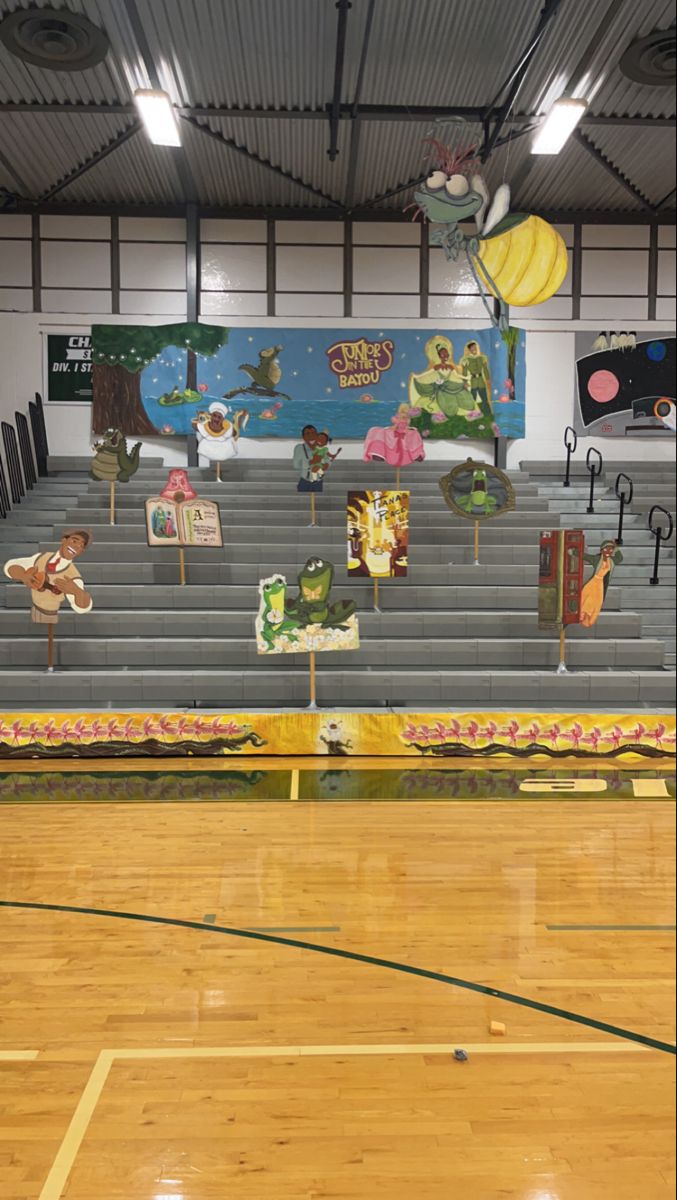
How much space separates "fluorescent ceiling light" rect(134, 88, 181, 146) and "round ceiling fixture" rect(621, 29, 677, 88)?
4.69 feet

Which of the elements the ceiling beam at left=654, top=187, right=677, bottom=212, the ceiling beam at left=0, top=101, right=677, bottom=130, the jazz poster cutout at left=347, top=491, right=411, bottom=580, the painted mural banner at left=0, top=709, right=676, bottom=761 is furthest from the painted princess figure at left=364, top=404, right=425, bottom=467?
the ceiling beam at left=654, top=187, right=677, bottom=212

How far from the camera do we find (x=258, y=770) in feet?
12.3

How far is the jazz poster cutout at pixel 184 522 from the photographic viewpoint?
4.33 m

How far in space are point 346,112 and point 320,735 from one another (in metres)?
2.64

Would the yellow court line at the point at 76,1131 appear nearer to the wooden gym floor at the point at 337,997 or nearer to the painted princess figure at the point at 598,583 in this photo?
the wooden gym floor at the point at 337,997

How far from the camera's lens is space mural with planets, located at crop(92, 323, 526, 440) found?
281 inches

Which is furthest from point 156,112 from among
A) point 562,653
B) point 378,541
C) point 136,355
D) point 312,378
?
point 312,378

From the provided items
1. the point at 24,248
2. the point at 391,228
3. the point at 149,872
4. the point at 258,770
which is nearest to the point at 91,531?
the point at 258,770

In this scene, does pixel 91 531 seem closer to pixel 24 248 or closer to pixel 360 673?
pixel 360 673

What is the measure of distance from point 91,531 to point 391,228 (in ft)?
14.0

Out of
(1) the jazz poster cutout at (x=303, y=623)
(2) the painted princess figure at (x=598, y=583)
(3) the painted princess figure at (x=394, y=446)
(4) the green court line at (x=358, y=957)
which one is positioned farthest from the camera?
(3) the painted princess figure at (x=394, y=446)

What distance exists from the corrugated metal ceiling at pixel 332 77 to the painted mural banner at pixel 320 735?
205cm

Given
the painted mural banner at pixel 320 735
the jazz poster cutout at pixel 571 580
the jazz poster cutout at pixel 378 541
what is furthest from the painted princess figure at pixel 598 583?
the jazz poster cutout at pixel 378 541

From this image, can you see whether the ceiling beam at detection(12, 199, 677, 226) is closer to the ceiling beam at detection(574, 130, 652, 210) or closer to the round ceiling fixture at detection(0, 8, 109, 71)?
the ceiling beam at detection(574, 130, 652, 210)
